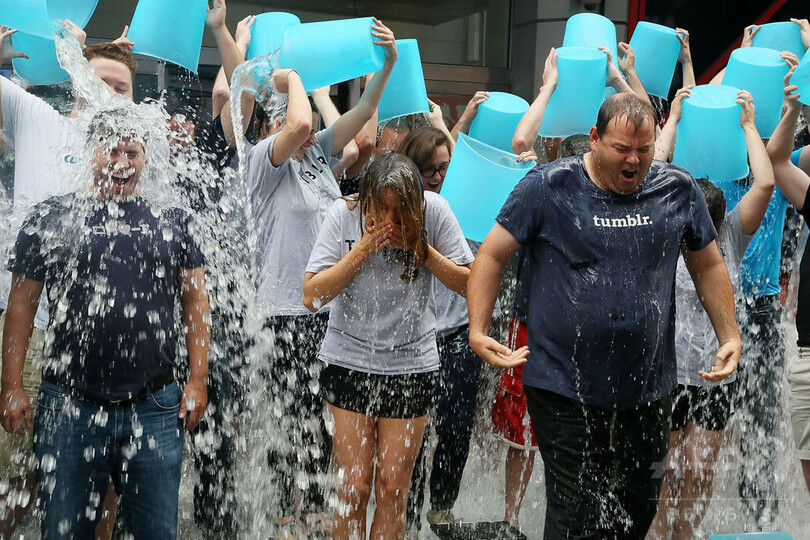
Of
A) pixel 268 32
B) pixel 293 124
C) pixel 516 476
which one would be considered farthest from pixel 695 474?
pixel 268 32

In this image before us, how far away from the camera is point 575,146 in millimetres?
4254

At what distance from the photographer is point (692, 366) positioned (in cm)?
389

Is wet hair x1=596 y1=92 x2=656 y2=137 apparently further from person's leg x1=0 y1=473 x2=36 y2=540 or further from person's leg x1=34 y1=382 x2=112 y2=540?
person's leg x1=0 y1=473 x2=36 y2=540

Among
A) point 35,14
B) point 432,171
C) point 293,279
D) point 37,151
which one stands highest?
point 35,14

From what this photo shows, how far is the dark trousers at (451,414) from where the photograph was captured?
160 inches

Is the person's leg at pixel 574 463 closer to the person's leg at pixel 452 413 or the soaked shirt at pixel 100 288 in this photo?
the person's leg at pixel 452 413

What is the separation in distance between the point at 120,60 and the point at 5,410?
1523mm

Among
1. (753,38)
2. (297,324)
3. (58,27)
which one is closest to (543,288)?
(297,324)

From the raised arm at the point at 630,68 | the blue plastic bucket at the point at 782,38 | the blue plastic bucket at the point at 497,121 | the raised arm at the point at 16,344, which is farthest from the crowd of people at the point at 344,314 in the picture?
the blue plastic bucket at the point at 782,38

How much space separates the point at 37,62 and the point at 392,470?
88.3 inches

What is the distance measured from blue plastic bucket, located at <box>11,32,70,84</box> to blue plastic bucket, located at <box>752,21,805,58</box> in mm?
3578

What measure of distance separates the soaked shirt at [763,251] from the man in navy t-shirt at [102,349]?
8.81 feet

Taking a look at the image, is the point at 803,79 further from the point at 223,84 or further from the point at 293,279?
A: the point at 223,84

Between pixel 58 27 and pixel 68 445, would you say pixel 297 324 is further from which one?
pixel 58 27
